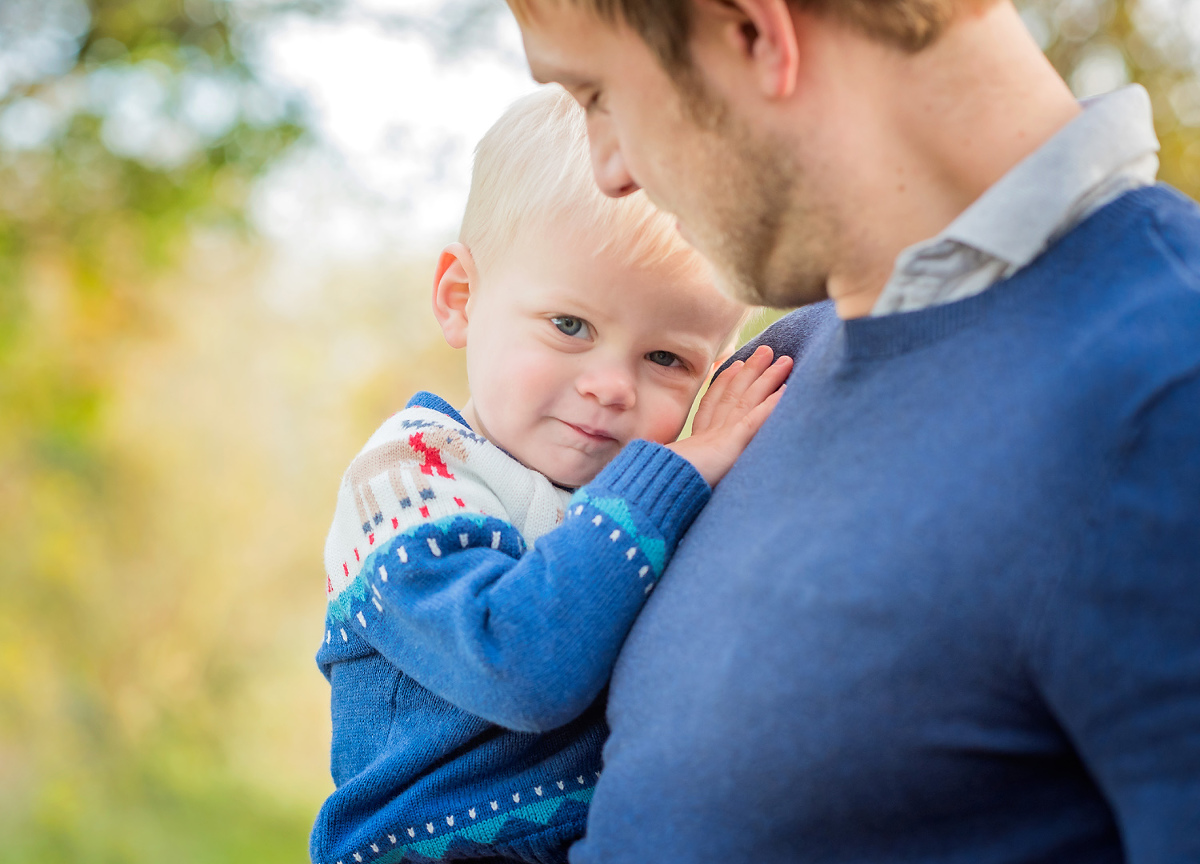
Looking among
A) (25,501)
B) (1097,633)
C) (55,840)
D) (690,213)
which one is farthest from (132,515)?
(1097,633)

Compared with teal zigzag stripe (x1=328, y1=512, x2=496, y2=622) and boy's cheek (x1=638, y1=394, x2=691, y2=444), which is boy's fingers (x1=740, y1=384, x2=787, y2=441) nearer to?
boy's cheek (x1=638, y1=394, x2=691, y2=444)

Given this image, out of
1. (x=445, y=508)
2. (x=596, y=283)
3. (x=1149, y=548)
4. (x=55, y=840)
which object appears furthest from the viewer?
(x=55, y=840)

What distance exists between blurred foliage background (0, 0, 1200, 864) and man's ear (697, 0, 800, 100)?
4.51 m

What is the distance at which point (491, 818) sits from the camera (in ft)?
4.04

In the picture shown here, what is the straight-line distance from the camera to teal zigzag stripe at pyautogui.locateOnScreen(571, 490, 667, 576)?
3.74ft

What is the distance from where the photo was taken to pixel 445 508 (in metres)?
1.23

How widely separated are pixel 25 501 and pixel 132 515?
0.54 m

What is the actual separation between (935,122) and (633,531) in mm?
505

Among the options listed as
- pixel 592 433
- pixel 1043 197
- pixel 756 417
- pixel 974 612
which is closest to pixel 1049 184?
pixel 1043 197

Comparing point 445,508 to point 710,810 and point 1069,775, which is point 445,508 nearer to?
point 710,810

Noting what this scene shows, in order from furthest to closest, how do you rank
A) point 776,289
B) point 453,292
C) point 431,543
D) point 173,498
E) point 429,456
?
point 173,498, point 453,292, point 429,456, point 431,543, point 776,289

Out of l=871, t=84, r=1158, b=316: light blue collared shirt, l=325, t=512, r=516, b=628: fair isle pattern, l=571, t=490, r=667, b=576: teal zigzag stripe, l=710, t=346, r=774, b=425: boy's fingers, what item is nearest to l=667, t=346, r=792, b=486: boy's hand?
l=710, t=346, r=774, b=425: boy's fingers

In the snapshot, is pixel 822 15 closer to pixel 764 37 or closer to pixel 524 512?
pixel 764 37

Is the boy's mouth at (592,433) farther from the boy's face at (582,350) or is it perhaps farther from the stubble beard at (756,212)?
the stubble beard at (756,212)
